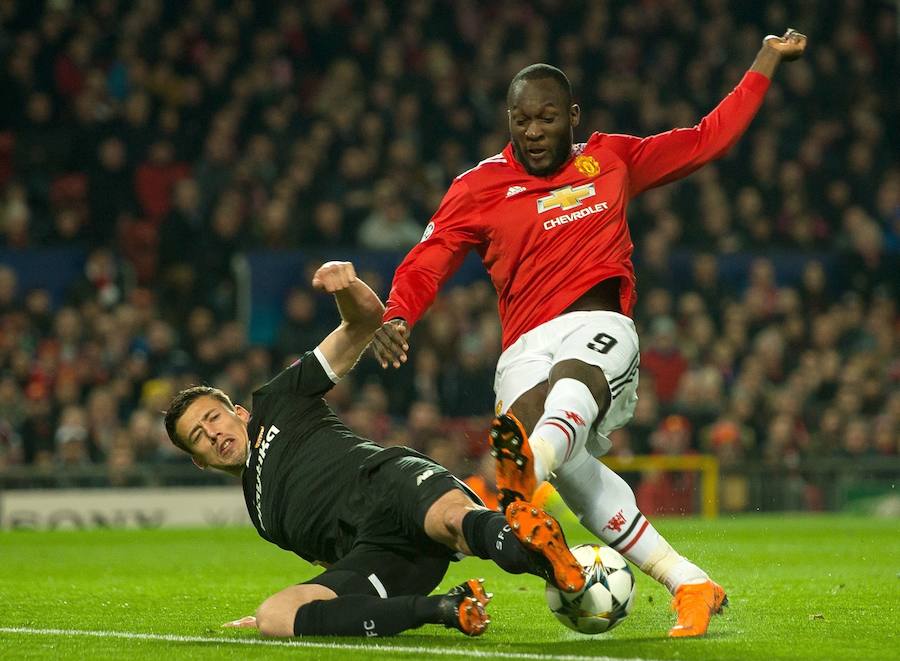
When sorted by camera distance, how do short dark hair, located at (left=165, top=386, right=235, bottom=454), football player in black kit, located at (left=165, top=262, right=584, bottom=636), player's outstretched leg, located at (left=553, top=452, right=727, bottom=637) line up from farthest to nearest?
1. short dark hair, located at (left=165, top=386, right=235, bottom=454)
2. player's outstretched leg, located at (left=553, top=452, right=727, bottom=637)
3. football player in black kit, located at (left=165, top=262, right=584, bottom=636)

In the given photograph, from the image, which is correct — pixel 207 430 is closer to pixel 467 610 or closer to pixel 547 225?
pixel 467 610

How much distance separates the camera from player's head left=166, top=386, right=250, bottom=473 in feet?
20.4

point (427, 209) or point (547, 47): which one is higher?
point (547, 47)

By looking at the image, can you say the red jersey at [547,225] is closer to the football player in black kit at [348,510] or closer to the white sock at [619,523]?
the football player in black kit at [348,510]

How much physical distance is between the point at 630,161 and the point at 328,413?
1582mm

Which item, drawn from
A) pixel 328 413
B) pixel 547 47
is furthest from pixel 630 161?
pixel 547 47

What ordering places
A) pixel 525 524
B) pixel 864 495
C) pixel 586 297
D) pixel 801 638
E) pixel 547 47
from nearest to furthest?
1. pixel 525 524
2. pixel 801 638
3. pixel 586 297
4. pixel 864 495
5. pixel 547 47

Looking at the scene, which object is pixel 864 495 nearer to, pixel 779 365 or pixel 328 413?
pixel 779 365

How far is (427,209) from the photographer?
54.1ft

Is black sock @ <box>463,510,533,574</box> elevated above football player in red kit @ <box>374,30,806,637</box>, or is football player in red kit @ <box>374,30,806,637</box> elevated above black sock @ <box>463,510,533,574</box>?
football player in red kit @ <box>374,30,806,637</box>

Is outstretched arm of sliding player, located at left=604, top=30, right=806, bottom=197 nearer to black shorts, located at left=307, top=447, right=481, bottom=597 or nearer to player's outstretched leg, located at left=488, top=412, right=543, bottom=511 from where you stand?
black shorts, located at left=307, top=447, right=481, bottom=597

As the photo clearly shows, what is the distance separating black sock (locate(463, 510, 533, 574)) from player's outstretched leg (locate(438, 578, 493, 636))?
0.55 feet

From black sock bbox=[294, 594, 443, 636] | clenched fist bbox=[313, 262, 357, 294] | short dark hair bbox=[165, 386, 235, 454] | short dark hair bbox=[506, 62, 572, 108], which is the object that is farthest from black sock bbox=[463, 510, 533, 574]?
short dark hair bbox=[506, 62, 572, 108]

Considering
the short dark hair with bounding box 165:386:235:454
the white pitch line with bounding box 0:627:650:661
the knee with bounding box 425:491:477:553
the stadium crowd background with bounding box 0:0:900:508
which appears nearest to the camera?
the white pitch line with bounding box 0:627:650:661
